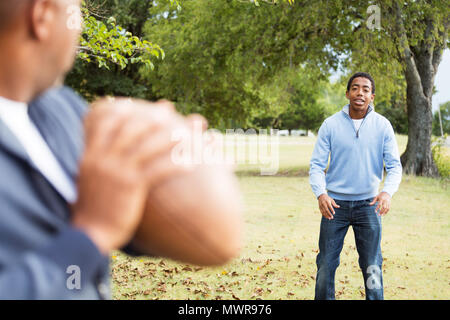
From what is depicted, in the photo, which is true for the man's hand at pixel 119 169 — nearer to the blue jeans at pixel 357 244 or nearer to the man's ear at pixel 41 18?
the man's ear at pixel 41 18

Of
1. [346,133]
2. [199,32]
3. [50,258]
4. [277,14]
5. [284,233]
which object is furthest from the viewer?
[199,32]

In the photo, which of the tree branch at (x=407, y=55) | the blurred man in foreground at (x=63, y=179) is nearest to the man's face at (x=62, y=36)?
the blurred man in foreground at (x=63, y=179)

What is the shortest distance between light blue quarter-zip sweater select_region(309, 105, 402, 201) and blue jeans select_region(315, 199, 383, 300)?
16cm

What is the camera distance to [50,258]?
35.6 inches

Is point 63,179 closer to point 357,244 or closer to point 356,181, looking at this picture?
point 356,181

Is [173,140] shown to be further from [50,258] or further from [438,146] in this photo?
[438,146]

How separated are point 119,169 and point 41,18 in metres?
0.35

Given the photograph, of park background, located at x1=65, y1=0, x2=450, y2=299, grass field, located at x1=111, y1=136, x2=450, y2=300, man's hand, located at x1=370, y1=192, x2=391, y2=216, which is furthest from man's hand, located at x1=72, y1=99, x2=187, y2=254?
grass field, located at x1=111, y1=136, x2=450, y2=300

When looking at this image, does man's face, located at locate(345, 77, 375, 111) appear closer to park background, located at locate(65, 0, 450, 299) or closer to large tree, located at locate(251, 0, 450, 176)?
park background, located at locate(65, 0, 450, 299)

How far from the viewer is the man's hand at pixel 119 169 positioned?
0.88m

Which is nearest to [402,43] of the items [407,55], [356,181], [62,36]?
[407,55]

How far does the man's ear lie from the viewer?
92 centimetres
